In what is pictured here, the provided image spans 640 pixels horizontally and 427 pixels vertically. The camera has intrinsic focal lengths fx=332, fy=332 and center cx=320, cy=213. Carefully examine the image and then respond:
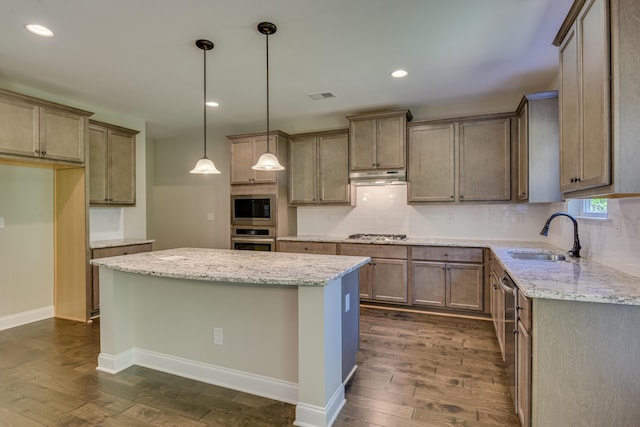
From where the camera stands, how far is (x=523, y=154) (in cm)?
343

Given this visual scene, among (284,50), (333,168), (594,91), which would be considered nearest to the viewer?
(594,91)

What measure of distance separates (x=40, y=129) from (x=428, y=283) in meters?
4.46

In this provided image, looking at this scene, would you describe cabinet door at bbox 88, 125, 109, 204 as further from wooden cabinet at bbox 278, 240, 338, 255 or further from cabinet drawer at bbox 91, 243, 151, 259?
wooden cabinet at bbox 278, 240, 338, 255

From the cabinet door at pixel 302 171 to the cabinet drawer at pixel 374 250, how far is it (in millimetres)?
917

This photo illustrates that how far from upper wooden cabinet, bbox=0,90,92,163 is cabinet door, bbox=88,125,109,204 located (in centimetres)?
34

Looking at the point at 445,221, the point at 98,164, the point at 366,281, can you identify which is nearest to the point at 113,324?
the point at 98,164

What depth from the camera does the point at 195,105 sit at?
14.2 ft

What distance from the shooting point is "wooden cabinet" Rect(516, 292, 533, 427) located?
1.64m

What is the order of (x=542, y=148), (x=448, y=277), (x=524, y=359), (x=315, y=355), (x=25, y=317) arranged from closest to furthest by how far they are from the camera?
(x=524, y=359), (x=315, y=355), (x=542, y=148), (x=25, y=317), (x=448, y=277)

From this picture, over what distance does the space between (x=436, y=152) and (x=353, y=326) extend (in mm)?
2531

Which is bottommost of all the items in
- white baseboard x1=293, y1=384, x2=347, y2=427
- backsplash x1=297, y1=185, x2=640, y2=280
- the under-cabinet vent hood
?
white baseboard x1=293, y1=384, x2=347, y2=427

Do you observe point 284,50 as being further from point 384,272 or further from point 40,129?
point 384,272

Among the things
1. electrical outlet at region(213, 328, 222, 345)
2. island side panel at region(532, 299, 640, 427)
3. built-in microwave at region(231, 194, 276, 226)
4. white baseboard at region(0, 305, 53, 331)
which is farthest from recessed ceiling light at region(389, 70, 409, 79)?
white baseboard at region(0, 305, 53, 331)

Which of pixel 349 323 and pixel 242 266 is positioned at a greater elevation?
pixel 242 266
